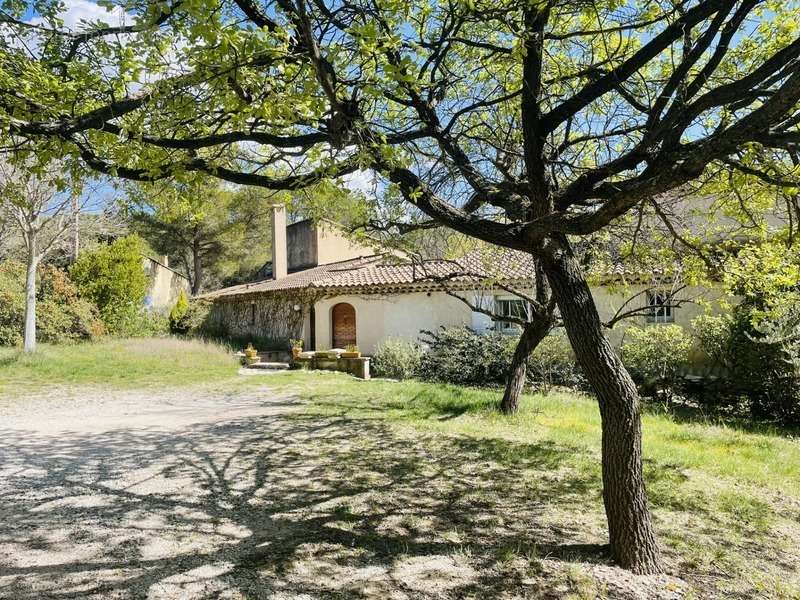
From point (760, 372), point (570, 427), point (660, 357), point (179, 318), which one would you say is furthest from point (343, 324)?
point (760, 372)

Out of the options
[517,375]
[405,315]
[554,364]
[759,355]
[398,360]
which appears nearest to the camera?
[517,375]

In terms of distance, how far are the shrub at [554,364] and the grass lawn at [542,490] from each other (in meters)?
1.45

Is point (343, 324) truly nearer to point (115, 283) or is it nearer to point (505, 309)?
point (505, 309)

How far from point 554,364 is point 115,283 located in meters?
18.6

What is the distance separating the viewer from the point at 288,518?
14.5ft

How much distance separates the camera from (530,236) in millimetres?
3562

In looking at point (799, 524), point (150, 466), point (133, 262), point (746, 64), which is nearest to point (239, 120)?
point (150, 466)

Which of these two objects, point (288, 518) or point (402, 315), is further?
point (402, 315)

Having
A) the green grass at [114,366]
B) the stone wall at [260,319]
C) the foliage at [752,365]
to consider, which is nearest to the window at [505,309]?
the foliage at [752,365]

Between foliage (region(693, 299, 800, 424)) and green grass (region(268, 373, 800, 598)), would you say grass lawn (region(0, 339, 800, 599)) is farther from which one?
foliage (region(693, 299, 800, 424))

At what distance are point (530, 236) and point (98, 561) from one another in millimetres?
3768

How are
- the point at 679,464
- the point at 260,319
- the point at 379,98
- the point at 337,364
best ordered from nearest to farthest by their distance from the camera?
the point at 379,98
the point at 679,464
the point at 337,364
the point at 260,319

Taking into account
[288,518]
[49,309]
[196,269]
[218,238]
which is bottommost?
[288,518]

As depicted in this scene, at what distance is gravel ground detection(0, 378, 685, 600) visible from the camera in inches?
129
